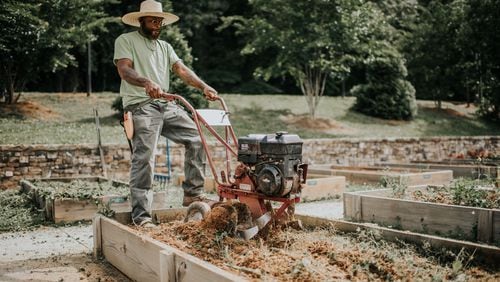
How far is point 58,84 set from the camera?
20.7 m

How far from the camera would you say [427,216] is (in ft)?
16.3

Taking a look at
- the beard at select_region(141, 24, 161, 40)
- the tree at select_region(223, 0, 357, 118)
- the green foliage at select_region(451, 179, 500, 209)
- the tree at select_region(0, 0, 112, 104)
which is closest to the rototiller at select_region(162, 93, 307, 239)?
the beard at select_region(141, 24, 161, 40)

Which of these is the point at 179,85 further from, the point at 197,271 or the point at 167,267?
the point at 197,271

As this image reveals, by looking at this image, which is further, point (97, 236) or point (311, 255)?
point (97, 236)

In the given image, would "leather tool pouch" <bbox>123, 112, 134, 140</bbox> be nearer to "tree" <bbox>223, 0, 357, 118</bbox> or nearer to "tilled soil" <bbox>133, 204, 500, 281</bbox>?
"tilled soil" <bbox>133, 204, 500, 281</bbox>

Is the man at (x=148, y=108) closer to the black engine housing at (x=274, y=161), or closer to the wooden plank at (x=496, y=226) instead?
the black engine housing at (x=274, y=161)

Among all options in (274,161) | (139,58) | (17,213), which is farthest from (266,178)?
(17,213)

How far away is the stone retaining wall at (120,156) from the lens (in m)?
8.42

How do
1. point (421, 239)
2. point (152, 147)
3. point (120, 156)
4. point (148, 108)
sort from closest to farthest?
1. point (421, 239)
2. point (152, 147)
3. point (148, 108)
4. point (120, 156)

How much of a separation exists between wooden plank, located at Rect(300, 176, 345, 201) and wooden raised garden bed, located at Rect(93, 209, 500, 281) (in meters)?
2.99

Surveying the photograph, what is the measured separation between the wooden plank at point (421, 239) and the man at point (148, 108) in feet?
3.77

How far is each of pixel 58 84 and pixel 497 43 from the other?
16971mm

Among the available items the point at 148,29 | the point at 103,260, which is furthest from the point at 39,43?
the point at 103,260

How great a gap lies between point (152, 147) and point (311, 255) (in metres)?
1.74
